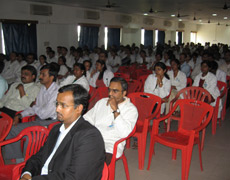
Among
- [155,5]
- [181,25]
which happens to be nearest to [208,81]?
[155,5]

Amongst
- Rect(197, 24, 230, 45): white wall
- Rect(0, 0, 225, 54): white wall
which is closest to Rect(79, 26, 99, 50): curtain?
Rect(0, 0, 225, 54): white wall

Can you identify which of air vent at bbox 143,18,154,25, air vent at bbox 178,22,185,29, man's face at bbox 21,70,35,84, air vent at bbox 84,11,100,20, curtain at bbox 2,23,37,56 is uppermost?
air vent at bbox 178,22,185,29

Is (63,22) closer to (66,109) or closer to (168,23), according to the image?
(66,109)

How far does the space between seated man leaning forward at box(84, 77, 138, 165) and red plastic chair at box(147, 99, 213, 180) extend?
539 millimetres

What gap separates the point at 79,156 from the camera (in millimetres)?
1429

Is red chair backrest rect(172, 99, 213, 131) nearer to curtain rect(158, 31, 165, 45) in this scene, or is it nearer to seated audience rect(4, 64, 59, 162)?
seated audience rect(4, 64, 59, 162)

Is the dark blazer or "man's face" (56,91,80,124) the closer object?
the dark blazer

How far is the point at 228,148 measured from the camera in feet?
11.2

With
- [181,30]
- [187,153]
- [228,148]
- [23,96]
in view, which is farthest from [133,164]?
[181,30]

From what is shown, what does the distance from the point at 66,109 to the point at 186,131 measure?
5.92 ft

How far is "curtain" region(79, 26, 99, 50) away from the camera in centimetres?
1055

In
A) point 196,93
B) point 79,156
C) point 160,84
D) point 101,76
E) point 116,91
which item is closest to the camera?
point 79,156

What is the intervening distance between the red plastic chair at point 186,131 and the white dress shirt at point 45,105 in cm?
124

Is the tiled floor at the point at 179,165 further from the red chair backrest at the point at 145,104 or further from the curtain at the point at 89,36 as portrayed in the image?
the curtain at the point at 89,36
